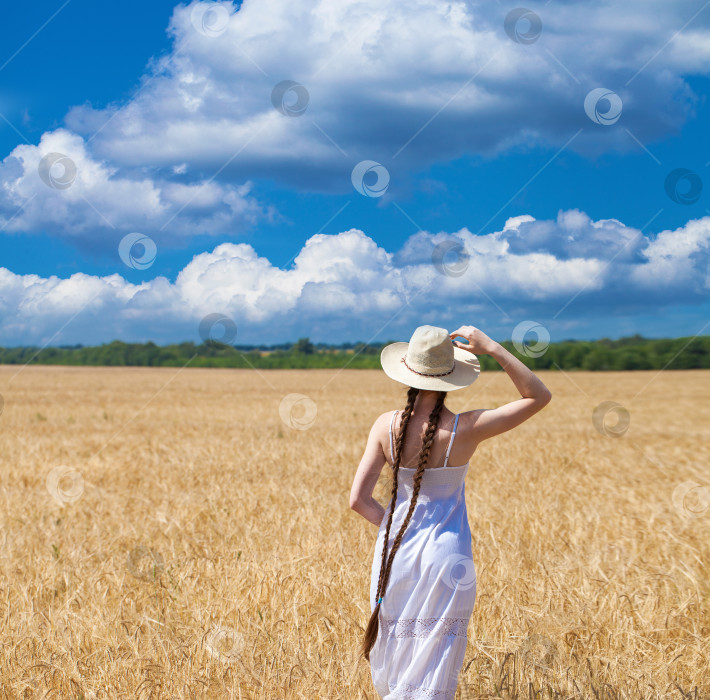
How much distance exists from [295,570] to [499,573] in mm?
1376

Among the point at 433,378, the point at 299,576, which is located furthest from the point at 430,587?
the point at 299,576

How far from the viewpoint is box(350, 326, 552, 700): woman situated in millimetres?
2832

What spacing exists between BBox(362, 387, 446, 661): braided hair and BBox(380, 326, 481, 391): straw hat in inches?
3.0

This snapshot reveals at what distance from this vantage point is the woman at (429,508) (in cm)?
283

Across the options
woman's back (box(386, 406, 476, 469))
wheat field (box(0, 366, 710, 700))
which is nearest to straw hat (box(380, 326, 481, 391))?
woman's back (box(386, 406, 476, 469))

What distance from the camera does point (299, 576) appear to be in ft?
15.5

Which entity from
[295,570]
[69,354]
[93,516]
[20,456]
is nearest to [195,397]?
[20,456]

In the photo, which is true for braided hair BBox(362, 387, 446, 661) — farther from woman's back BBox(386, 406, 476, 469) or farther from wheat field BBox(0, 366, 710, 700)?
wheat field BBox(0, 366, 710, 700)

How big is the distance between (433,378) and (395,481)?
1.44 ft

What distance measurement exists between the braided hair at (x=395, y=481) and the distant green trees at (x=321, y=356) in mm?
Result: 45106

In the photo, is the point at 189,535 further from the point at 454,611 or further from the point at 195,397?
the point at 195,397

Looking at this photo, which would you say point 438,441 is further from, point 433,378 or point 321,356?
point 321,356

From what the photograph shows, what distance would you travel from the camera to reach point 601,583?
4.75 meters

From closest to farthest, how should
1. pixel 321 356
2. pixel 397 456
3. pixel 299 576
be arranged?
pixel 397 456 < pixel 299 576 < pixel 321 356
